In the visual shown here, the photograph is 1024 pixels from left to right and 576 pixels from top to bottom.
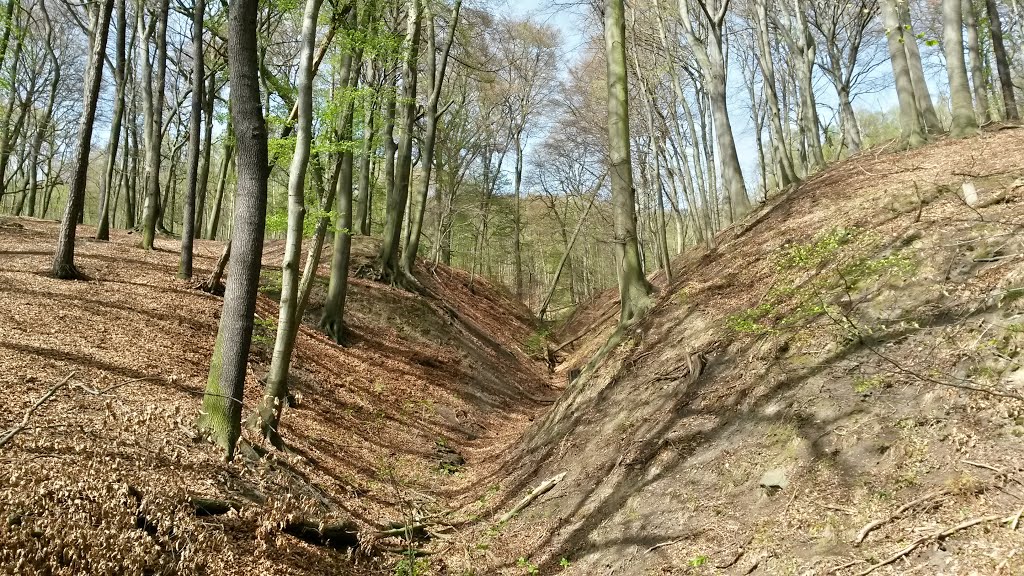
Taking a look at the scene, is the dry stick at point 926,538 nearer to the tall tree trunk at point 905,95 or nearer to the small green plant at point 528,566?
the small green plant at point 528,566

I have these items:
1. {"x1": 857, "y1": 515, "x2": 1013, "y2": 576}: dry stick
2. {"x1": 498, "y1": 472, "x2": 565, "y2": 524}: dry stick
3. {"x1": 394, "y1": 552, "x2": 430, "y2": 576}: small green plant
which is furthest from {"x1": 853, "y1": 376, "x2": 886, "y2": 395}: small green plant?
{"x1": 394, "y1": 552, "x2": 430, "y2": 576}: small green plant

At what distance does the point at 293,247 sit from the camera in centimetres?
745

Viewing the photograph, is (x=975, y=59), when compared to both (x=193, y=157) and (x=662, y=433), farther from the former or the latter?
(x=193, y=157)

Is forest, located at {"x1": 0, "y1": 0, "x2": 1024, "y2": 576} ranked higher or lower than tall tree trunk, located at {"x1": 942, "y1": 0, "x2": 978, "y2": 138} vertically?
lower

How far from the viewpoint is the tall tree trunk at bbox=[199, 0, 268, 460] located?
623cm

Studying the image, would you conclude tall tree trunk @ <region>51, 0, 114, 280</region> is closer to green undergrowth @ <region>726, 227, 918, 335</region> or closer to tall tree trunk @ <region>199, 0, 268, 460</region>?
tall tree trunk @ <region>199, 0, 268, 460</region>

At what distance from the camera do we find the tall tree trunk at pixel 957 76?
10.9 m

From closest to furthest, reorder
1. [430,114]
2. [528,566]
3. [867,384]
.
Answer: [867,384], [528,566], [430,114]

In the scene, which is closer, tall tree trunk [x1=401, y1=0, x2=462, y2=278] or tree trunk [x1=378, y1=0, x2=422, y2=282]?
tree trunk [x1=378, y1=0, x2=422, y2=282]

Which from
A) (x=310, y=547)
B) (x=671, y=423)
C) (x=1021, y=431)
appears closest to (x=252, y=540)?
(x=310, y=547)

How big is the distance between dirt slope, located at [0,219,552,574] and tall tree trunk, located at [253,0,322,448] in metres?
0.68

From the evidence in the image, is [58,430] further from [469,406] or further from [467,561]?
[469,406]

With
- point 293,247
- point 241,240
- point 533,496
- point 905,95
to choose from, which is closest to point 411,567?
point 533,496

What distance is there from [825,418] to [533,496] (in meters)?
3.66
